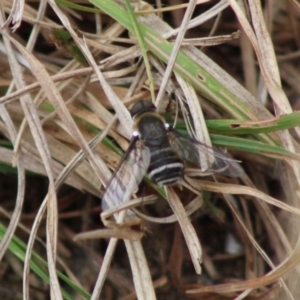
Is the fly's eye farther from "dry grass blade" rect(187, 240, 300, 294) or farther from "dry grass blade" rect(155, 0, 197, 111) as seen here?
"dry grass blade" rect(187, 240, 300, 294)

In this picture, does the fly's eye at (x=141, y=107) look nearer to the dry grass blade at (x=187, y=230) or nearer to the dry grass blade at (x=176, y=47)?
the dry grass blade at (x=176, y=47)

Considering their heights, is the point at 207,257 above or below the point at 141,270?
above

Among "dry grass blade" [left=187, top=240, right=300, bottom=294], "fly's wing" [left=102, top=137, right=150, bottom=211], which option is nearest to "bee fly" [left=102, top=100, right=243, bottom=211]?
"fly's wing" [left=102, top=137, right=150, bottom=211]

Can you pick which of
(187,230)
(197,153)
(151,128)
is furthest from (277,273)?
(151,128)

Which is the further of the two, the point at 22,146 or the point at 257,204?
the point at 257,204

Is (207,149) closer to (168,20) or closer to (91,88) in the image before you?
(91,88)

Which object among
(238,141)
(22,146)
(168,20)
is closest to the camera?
(238,141)

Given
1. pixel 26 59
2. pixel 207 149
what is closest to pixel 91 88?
pixel 26 59
